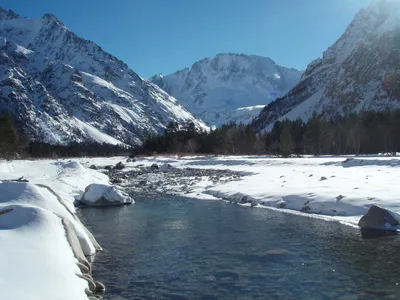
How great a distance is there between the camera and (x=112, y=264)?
1384 centimetres

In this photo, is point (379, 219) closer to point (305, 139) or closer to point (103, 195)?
point (103, 195)

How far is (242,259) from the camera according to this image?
1428cm

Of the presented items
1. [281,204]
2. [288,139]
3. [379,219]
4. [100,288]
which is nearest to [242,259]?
[100,288]

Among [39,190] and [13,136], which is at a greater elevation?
[13,136]

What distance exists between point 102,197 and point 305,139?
272 ft

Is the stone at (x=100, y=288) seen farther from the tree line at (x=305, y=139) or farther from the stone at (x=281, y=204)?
the tree line at (x=305, y=139)

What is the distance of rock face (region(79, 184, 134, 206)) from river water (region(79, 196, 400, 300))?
6001mm

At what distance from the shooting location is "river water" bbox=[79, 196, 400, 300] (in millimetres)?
11234

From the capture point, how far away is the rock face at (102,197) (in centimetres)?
2898

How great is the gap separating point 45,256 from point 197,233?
998cm

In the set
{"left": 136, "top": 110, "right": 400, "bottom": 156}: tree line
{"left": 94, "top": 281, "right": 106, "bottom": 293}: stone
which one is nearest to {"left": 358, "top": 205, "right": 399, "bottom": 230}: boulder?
{"left": 94, "top": 281, "right": 106, "bottom": 293}: stone

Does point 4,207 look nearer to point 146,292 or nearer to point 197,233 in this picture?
point 146,292

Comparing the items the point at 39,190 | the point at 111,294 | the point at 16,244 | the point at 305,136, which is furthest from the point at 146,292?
the point at 305,136

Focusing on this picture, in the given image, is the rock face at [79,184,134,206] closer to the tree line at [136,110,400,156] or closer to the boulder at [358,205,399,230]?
the boulder at [358,205,399,230]
